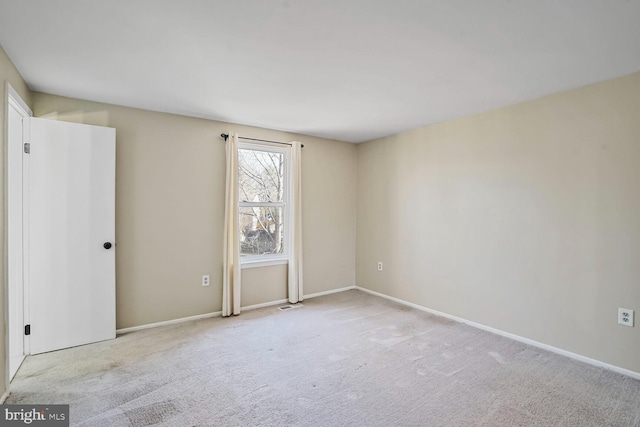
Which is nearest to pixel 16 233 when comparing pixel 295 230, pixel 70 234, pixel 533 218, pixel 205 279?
pixel 70 234

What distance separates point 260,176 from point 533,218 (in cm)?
313

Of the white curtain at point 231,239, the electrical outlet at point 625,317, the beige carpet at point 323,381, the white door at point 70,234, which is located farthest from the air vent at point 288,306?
the electrical outlet at point 625,317

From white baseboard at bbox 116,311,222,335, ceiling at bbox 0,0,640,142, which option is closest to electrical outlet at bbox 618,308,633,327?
ceiling at bbox 0,0,640,142

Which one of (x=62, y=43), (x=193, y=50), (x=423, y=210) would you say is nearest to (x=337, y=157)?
(x=423, y=210)

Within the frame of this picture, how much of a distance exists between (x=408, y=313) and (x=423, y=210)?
1.30m

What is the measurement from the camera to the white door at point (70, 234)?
2.74 m

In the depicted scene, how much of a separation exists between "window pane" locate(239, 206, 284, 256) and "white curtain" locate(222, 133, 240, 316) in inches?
10.7

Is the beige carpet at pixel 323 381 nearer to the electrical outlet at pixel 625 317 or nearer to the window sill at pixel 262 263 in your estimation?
the electrical outlet at pixel 625 317

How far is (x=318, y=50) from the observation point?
82.0 inches

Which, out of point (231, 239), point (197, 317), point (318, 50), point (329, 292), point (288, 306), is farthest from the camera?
point (329, 292)

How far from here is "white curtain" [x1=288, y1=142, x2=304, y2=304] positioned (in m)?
4.27

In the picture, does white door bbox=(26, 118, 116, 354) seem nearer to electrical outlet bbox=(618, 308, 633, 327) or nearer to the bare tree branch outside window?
the bare tree branch outside window

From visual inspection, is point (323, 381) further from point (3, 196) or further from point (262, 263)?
point (3, 196)

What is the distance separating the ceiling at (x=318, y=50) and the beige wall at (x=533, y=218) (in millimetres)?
332
